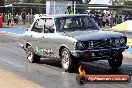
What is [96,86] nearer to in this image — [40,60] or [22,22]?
[40,60]

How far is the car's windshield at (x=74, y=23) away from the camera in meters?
12.3

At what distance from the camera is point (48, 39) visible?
1240cm

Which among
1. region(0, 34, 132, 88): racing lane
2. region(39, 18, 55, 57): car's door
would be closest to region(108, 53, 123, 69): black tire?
region(0, 34, 132, 88): racing lane

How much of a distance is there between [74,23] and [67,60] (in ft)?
5.24

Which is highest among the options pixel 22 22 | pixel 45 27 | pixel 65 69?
pixel 45 27

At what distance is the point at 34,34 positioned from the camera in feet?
43.8

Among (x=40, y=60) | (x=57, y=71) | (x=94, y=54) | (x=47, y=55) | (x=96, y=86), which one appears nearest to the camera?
(x=96, y=86)

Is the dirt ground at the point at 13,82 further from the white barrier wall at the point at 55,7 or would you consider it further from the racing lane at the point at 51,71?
the white barrier wall at the point at 55,7

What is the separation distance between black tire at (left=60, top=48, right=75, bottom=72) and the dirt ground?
1.55m

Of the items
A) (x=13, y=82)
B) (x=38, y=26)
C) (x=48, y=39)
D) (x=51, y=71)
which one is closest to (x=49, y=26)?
(x=48, y=39)

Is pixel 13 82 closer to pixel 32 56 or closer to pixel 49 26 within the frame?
pixel 49 26

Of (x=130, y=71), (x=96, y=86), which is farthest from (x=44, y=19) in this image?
(x=96, y=86)

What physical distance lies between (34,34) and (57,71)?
2.12 metres

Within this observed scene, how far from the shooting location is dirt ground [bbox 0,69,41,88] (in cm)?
905
